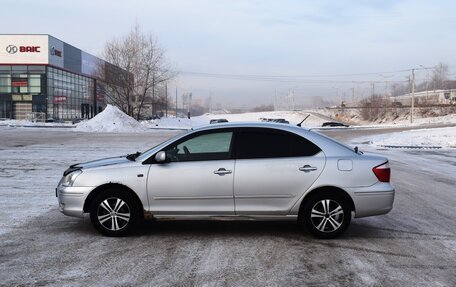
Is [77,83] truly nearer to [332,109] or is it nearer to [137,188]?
[332,109]

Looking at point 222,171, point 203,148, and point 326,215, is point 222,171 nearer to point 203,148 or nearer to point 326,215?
point 203,148

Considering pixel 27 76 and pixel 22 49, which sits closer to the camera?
pixel 27 76

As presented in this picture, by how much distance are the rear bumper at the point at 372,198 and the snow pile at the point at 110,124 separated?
41.1 meters

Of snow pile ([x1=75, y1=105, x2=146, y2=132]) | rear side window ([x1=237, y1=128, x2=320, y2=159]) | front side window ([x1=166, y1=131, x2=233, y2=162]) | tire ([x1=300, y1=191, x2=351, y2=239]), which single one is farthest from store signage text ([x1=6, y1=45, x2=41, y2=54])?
tire ([x1=300, y1=191, x2=351, y2=239])

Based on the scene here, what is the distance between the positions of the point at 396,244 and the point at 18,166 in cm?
Result: 1236

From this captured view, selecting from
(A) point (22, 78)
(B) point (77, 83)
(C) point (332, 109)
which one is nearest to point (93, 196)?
(A) point (22, 78)

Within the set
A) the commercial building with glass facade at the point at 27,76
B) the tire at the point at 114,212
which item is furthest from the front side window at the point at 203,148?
the commercial building with glass facade at the point at 27,76

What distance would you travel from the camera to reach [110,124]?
47.4m

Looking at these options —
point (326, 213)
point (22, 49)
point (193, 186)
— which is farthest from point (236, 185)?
point (22, 49)

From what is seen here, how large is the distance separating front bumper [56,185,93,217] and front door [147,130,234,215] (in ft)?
3.00

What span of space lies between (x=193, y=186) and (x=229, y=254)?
42.9 inches

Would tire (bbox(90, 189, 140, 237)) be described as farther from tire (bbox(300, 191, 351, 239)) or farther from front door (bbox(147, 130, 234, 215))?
tire (bbox(300, 191, 351, 239))

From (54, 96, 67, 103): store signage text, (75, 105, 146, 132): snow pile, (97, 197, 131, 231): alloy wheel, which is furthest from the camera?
(54, 96, 67, 103): store signage text

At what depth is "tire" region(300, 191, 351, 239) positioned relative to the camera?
6719mm
